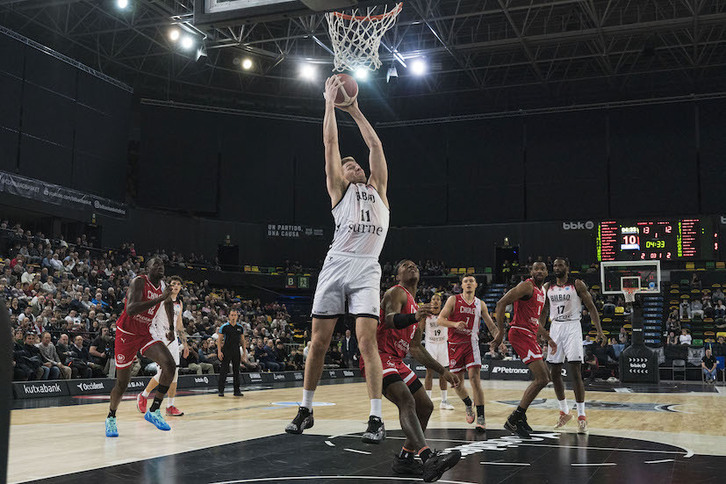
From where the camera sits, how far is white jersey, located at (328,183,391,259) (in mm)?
5453

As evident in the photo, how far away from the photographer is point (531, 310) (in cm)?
900

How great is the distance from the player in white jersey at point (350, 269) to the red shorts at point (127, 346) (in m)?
3.73

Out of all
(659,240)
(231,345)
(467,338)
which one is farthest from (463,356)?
(659,240)

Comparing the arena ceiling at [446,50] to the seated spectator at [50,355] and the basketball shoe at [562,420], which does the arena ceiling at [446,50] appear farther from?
the basketball shoe at [562,420]

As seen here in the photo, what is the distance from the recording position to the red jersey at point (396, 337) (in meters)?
5.96

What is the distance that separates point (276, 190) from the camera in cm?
3550

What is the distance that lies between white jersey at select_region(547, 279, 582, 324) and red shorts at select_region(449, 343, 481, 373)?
118cm

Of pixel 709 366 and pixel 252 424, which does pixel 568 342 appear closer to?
pixel 252 424

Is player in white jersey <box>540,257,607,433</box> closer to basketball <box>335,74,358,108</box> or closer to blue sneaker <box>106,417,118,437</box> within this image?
basketball <box>335,74,358,108</box>

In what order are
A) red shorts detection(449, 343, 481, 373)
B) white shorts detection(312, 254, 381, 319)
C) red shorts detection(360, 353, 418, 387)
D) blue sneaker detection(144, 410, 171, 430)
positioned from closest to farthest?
white shorts detection(312, 254, 381, 319), red shorts detection(360, 353, 418, 387), blue sneaker detection(144, 410, 171, 430), red shorts detection(449, 343, 481, 373)

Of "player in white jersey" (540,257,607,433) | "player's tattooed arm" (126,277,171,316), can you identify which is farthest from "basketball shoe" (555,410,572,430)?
"player's tattooed arm" (126,277,171,316)

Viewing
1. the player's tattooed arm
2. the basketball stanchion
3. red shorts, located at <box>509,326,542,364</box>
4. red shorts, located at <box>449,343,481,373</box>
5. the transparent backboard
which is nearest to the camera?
the basketball stanchion

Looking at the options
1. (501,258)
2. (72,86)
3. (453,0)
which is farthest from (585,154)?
(72,86)

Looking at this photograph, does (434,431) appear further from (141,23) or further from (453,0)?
(141,23)
